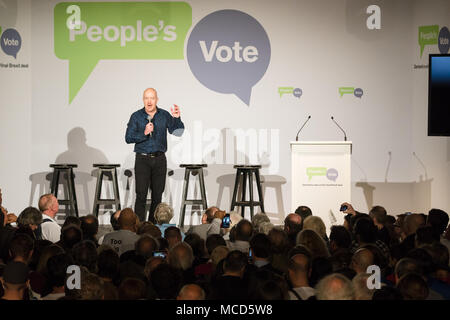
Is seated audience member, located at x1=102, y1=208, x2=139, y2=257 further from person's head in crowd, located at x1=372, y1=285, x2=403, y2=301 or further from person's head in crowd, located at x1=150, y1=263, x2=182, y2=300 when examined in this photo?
person's head in crowd, located at x1=372, y1=285, x2=403, y2=301

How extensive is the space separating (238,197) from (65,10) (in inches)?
134

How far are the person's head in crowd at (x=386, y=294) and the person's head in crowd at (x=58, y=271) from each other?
5.18 ft

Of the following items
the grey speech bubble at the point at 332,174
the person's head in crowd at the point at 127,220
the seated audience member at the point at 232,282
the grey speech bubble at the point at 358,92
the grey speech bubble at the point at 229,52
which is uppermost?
the grey speech bubble at the point at 229,52

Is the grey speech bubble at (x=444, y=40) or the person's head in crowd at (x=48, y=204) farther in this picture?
the grey speech bubble at (x=444, y=40)

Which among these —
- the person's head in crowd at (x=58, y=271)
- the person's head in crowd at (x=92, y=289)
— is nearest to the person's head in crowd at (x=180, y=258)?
the person's head in crowd at (x=58, y=271)

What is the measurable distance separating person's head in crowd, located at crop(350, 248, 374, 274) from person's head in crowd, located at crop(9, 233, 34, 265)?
1.96m

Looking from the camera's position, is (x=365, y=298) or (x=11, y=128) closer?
(x=365, y=298)

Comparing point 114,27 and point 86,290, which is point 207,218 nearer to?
point 86,290

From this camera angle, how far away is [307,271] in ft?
10.8

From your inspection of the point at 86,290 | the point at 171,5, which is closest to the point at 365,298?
the point at 86,290

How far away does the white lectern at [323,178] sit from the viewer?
6852 millimetres

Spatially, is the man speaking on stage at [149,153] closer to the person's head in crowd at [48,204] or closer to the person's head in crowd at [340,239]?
the person's head in crowd at [48,204]

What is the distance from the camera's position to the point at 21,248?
3689mm

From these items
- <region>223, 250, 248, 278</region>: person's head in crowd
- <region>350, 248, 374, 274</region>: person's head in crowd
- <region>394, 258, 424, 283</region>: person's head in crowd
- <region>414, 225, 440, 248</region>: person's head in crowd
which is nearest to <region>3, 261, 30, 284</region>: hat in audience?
<region>223, 250, 248, 278</region>: person's head in crowd
